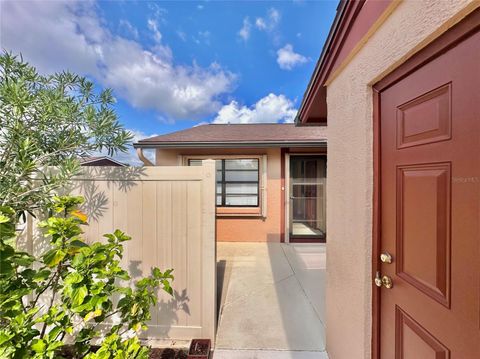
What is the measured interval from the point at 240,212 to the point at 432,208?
4.99 meters

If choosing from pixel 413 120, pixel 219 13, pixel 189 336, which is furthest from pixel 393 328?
pixel 219 13

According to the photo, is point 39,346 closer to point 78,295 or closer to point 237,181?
point 78,295

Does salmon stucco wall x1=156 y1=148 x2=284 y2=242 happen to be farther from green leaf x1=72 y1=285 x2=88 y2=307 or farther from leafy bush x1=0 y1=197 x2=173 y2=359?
green leaf x1=72 y1=285 x2=88 y2=307

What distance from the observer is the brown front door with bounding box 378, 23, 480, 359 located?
0.82 m

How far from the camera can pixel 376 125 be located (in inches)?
54.9

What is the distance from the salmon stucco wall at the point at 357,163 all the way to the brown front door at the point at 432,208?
0.32 feet

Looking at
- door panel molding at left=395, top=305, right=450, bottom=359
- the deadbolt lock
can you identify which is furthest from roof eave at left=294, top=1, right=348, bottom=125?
door panel molding at left=395, top=305, right=450, bottom=359

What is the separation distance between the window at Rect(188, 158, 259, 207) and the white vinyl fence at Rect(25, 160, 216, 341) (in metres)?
3.79

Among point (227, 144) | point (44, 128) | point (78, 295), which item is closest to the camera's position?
point (78, 295)

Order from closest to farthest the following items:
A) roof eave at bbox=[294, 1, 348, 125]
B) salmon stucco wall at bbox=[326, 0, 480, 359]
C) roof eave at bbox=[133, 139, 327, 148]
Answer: salmon stucco wall at bbox=[326, 0, 480, 359], roof eave at bbox=[294, 1, 348, 125], roof eave at bbox=[133, 139, 327, 148]

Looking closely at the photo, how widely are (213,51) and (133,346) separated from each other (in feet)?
25.8

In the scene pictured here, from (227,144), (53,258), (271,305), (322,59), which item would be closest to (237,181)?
(227,144)

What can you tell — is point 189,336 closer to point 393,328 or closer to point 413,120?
point 393,328

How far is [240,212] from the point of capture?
5836 mm
